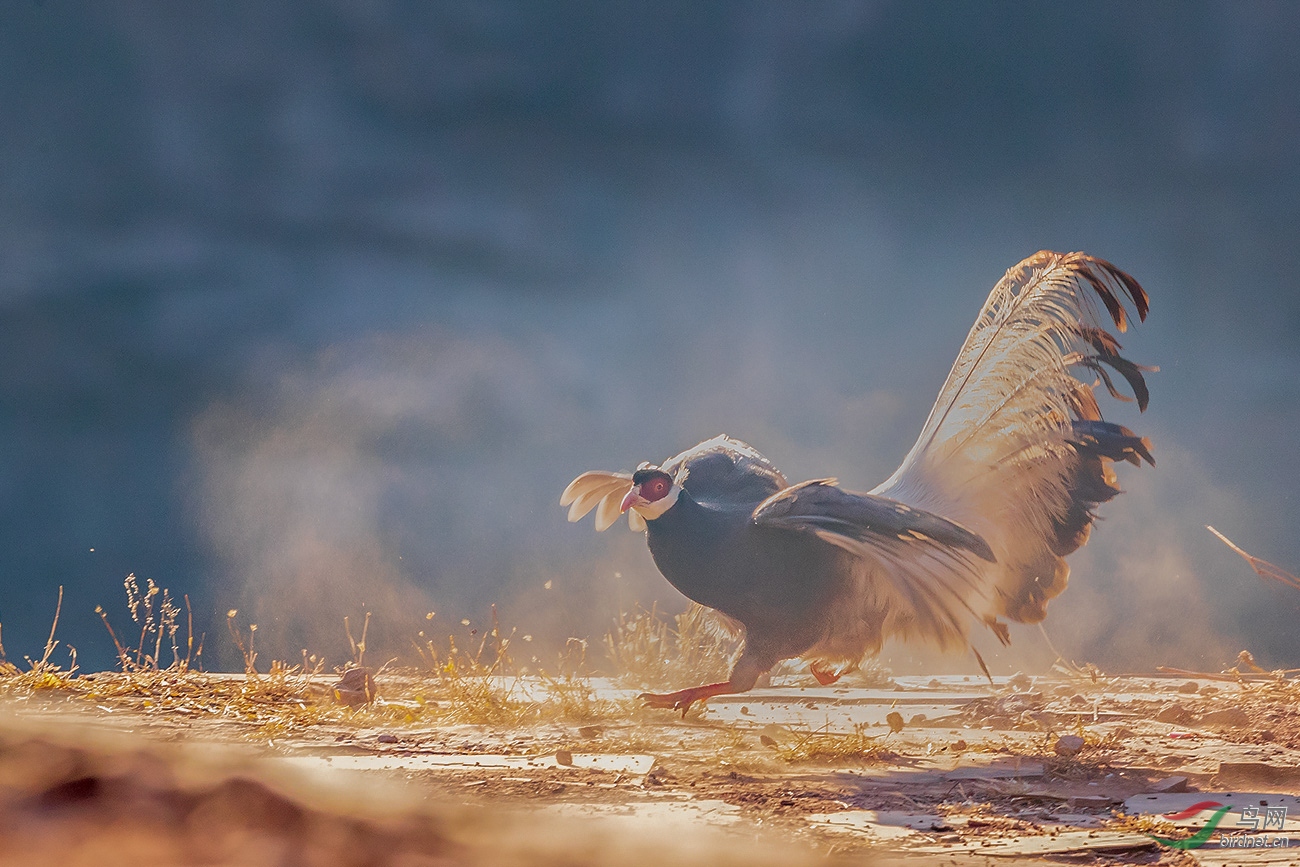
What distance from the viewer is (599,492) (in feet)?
18.0

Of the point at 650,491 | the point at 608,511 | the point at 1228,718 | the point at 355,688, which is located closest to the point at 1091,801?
the point at 1228,718

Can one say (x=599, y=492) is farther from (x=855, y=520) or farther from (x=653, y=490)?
(x=855, y=520)

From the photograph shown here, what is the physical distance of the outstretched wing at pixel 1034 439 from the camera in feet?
15.7

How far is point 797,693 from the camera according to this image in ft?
20.1

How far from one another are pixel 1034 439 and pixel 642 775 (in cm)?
311

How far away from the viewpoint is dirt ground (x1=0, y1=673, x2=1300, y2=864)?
0.61m

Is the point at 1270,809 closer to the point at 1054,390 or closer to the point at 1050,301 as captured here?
the point at 1054,390

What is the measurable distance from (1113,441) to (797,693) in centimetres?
272

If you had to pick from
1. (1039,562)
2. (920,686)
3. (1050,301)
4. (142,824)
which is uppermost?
(1050,301)

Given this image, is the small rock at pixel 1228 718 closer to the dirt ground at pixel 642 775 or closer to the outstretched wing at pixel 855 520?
the dirt ground at pixel 642 775

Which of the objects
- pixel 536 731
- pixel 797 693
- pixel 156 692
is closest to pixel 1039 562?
pixel 797 693

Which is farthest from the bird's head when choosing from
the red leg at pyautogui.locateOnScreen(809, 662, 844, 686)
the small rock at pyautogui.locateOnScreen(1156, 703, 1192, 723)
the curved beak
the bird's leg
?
the small rock at pyautogui.locateOnScreen(1156, 703, 1192, 723)

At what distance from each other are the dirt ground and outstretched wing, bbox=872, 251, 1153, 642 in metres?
0.92

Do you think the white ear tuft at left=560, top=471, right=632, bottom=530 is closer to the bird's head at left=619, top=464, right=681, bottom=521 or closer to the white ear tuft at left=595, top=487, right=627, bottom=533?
the white ear tuft at left=595, top=487, right=627, bottom=533
